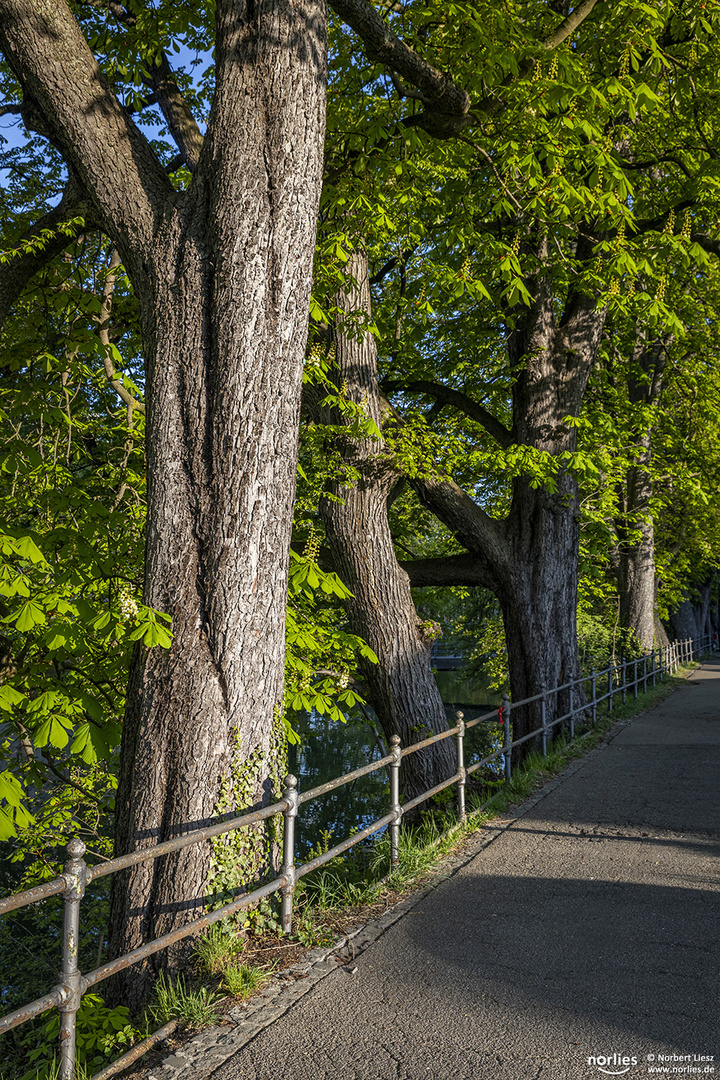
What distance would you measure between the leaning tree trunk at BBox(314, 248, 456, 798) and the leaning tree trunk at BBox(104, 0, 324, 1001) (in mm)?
3938

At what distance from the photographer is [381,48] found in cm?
559

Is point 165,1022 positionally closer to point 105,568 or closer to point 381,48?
point 105,568

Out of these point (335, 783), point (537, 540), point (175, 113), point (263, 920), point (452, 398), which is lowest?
point (263, 920)

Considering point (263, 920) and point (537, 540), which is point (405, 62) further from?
point (537, 540)

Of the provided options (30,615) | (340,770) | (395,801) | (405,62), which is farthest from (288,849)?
(340,770)

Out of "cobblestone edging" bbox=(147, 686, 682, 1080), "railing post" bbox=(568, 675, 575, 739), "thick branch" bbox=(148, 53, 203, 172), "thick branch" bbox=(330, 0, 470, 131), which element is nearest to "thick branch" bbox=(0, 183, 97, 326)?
"thick branch" bbox=(148, 53, 203, 172)

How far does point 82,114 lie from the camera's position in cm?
457

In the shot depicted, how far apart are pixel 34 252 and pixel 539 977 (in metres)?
5.86

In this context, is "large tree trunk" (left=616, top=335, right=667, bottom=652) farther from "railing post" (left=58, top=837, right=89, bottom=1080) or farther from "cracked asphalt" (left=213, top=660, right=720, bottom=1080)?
"railing post" (left=58, top=837, right=89, bottom=1080)

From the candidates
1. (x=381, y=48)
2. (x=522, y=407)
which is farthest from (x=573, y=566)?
(x=381, y=48)

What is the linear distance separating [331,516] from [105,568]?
399 centimetres

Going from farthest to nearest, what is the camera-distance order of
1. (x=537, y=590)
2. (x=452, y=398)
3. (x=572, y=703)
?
(x=452, y=398) < (x=572, y=703) < (x=537, y=590)

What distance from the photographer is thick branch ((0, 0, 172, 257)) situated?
451cm

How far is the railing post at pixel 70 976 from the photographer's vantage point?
2844 millimetres
